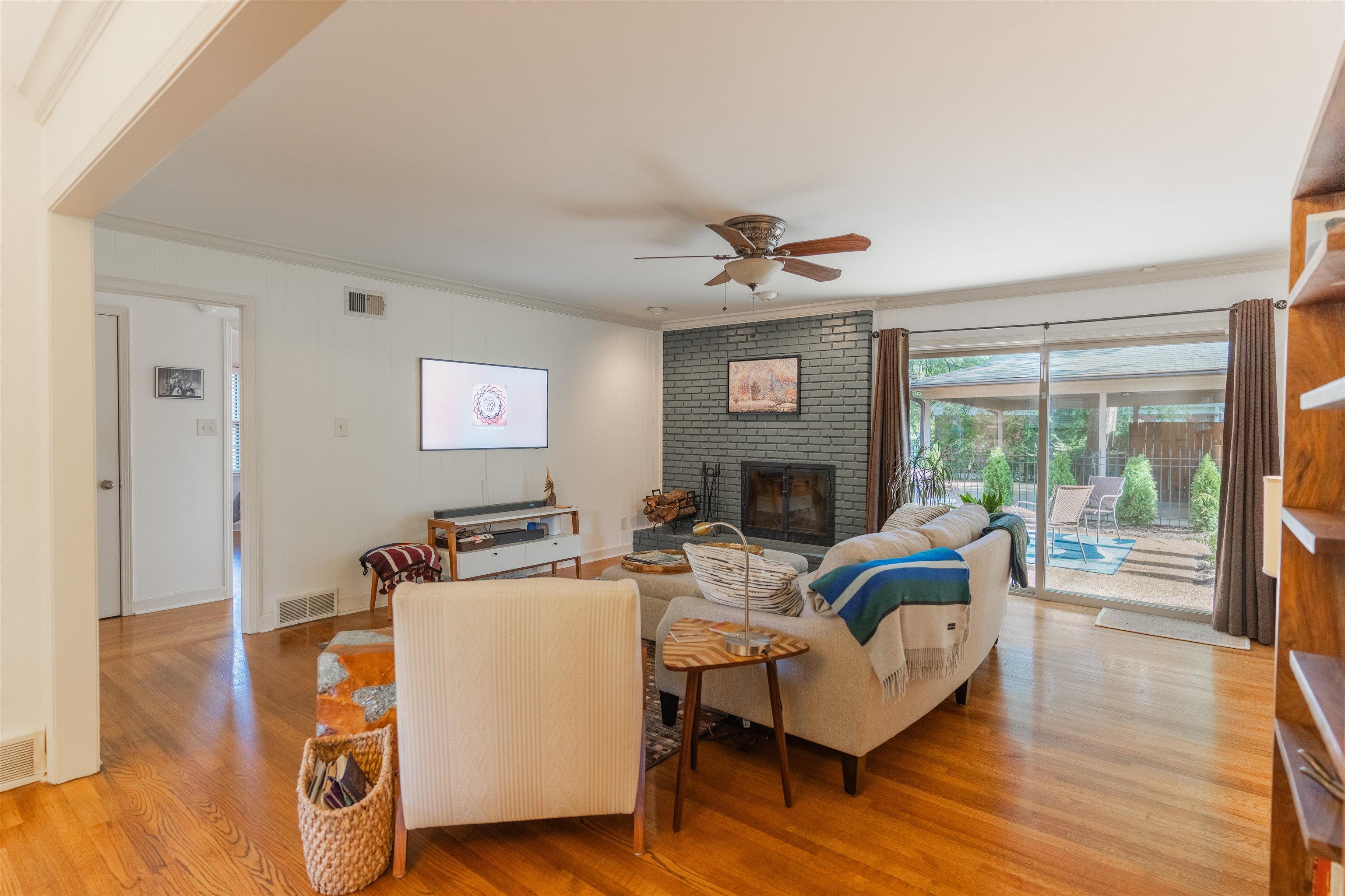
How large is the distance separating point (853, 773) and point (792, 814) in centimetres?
28

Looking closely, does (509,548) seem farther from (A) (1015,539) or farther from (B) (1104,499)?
(B) (1104,499)

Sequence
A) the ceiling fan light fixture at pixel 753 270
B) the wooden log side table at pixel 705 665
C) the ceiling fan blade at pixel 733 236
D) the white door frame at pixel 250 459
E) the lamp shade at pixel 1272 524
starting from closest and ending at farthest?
the lamp shade at pixel 1272 524 < the wooden log side table at pixel 705 665 < the ceiling fan blade at pixel 733 236 < the ceiling fan light fixture at pixel 753 270 < the white door frame at pixel 250 459

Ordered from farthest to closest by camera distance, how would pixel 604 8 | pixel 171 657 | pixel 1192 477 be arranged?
1. pixel 1192 477
2. pixel 171 657
3. pixel 604 8

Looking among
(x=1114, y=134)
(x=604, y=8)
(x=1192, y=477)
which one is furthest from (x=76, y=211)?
(x=1192, y=477)

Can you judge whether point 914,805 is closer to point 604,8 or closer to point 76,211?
point 604,8

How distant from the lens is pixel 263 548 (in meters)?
4.21

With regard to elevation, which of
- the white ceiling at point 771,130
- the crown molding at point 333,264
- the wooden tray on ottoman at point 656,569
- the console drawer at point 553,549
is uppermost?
the white ceiling at point 771,130

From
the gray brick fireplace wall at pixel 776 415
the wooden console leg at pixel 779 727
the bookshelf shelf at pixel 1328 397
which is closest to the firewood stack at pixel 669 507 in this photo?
the gray brick fireplace wall at pixel 776 415

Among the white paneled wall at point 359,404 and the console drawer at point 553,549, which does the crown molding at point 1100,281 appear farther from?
the console drawer at point 553,549

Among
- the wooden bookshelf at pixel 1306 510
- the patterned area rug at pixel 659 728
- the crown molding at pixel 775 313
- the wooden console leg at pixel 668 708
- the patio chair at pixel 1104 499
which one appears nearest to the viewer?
the wooden bookshelf at pixel 1306 510

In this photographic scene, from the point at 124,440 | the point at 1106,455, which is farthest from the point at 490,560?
the point at 1106,455

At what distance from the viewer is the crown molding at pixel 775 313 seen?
19.3 ft

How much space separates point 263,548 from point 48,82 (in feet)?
9.03

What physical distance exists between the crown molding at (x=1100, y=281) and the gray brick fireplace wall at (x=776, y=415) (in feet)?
1.44
